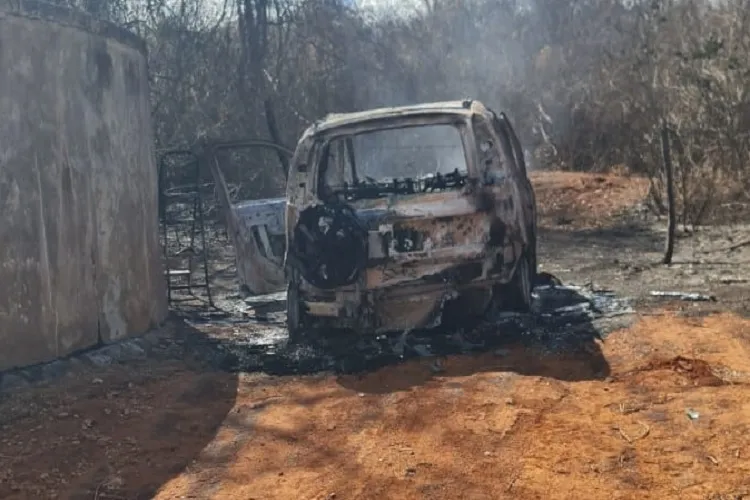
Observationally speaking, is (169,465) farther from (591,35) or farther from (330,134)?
(591,35)

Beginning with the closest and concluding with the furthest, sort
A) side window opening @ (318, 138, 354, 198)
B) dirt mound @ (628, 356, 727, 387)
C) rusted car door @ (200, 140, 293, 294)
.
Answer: dirt mound @ (628, 356, 727, 387) < side window opening @ (318, 138, 354, 198) < rusted car door @ (200, 140, 293, 294)

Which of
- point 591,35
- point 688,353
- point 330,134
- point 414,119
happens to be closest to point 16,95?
point 330,134

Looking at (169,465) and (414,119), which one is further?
(414,119)

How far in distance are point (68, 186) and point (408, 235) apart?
2.47 meters

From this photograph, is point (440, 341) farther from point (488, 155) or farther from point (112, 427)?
point (112, 427)

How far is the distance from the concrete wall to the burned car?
4.77 feet

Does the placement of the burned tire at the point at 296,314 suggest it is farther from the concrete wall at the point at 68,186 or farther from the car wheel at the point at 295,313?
the concrete wall at the point at 68,186

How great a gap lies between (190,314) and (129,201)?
1.87m

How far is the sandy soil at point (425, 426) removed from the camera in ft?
12.4

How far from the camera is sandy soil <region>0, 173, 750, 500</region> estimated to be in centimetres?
379

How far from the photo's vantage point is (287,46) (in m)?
19.7

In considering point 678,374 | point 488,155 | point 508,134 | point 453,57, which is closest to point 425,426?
point 678,374

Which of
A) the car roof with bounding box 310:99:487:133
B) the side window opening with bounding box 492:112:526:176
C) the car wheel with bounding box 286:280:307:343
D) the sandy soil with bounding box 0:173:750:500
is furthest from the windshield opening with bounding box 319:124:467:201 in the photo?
the sandy soil with bounding box 0:173:750:500

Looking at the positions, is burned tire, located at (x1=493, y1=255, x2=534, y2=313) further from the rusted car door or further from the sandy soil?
the rusted car door
